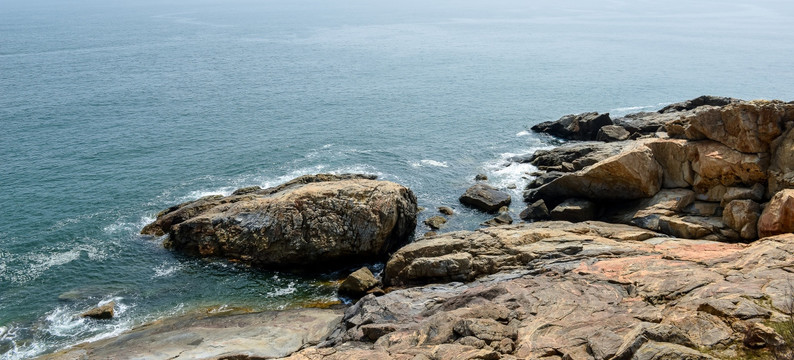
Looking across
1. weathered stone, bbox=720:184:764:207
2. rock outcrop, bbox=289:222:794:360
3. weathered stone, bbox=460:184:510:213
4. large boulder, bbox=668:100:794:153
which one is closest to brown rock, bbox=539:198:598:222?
weathered stone, bbox=460:184:510:213

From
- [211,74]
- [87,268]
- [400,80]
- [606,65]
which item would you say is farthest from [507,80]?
[87,268]

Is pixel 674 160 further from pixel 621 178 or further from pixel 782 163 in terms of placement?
pixel 782 163

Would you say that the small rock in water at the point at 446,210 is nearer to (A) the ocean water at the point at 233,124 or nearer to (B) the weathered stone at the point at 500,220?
(A) the ocean water at the point at 233,124

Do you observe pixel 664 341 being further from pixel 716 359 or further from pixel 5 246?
pixel 5 246

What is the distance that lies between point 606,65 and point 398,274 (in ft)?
344

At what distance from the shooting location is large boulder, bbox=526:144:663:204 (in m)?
41.1

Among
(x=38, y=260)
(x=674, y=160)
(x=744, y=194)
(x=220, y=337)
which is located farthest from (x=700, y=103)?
(x=38, y=260)

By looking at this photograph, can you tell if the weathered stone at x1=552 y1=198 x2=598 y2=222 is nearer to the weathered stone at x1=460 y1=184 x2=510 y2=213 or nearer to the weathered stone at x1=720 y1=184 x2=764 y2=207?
the weathered stone at x1=460 y1=184 x2=510 y2=213

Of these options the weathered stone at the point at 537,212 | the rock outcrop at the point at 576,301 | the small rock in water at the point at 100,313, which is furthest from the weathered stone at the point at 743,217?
the small rock in water at the point at 100,313

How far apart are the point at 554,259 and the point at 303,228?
1836cm

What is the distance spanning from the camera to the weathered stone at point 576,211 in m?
44.0

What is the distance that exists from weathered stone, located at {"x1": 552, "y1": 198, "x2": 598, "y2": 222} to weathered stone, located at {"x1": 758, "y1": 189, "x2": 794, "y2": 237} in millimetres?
12941

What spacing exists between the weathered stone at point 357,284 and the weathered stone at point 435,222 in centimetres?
1117

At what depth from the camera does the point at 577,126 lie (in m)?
72.1
